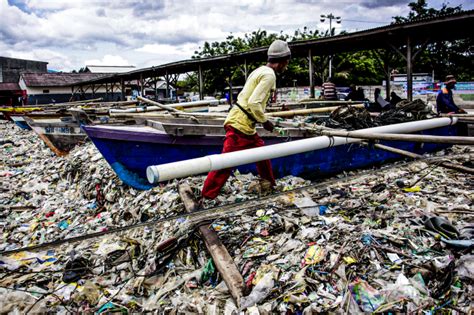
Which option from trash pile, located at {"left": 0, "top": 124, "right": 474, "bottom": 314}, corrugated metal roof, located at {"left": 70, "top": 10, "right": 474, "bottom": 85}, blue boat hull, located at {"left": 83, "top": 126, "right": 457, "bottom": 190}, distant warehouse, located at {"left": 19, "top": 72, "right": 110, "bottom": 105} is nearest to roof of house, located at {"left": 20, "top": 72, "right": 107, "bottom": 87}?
distant warehouse, located at {"left": 19, "top": 72, "right": 110, "bottom": 105}

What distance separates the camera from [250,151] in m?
2.91

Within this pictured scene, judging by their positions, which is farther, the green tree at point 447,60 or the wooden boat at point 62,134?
the green tree at point 447,60

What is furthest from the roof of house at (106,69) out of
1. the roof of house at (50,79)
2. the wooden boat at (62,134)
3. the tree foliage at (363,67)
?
the wooden boat at (62,134)

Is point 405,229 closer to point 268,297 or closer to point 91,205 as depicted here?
point 268,297

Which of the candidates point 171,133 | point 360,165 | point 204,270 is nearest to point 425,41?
point 360,165

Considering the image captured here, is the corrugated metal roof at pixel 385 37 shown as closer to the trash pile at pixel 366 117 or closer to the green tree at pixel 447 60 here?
the trash pile at pixel 366 117

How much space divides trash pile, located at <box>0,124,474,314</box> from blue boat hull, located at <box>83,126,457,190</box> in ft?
1.47

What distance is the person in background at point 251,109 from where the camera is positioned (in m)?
3.66

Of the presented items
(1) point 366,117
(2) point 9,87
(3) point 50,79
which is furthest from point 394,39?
(2) point 9,87

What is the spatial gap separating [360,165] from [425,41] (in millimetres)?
5915

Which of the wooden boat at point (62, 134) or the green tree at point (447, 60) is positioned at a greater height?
the green tree at point (447, 60)

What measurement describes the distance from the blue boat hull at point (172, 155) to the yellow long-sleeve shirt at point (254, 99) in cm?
101

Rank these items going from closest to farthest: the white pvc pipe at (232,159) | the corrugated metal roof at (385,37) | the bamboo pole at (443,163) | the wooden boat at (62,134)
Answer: the white pvc pipe at (232,159) → the bamboo pole at (443,163) → the corrugated metal roof at (385,37) → the wooden boat at (62,134)

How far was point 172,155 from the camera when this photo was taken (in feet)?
15.7
